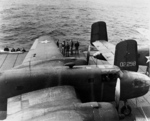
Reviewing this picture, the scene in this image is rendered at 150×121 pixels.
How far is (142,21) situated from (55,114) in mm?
60457

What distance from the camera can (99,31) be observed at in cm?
2455

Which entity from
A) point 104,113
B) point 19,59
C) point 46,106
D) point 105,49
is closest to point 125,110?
point 104,113

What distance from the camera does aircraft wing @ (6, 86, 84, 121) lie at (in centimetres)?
1086

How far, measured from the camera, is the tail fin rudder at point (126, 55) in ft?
52.8

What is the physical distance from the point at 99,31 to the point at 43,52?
719 centimetres

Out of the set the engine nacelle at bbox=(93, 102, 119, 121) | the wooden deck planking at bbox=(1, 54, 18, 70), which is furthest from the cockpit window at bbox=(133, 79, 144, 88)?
the wooden deck planking at bbox=(1, 54, 18, 70)

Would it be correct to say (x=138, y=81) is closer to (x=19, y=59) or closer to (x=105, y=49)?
(x=105, y=49)

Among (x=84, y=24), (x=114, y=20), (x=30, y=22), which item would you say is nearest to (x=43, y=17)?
(x=30, y=22)

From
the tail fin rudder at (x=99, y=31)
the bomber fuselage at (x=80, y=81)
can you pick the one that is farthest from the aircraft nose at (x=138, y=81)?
the tail fin rudder at (x=99, y=31)

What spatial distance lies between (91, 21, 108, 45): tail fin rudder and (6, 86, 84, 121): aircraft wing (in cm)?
1186

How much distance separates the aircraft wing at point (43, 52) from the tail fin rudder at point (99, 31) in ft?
15.8

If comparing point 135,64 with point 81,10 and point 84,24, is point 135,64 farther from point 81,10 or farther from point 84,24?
point 81,10

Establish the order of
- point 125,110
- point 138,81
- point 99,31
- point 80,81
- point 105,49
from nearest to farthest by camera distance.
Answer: point 80,81
point 138,81
point 125,110
point 105,49
point 99,31

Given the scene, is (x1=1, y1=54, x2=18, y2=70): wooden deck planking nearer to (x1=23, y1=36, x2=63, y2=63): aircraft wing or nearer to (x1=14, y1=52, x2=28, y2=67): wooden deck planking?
(x1=14, y1=52, x2=28, y2=67): wooden deck planking
